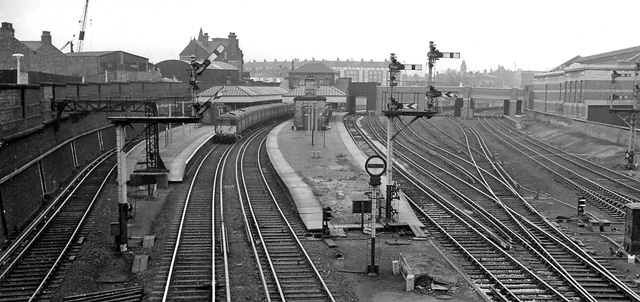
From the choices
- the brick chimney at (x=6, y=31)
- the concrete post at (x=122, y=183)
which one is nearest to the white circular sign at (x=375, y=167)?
the concrete post at (x=122, y=183)

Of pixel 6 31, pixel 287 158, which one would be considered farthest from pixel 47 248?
pixel 6 31

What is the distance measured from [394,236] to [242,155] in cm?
2259

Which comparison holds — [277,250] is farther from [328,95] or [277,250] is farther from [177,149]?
[328,95]

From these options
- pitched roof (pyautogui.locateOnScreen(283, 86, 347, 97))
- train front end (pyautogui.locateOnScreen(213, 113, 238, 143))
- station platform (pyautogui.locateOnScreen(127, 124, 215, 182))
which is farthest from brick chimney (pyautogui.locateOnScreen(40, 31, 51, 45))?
train front end (pyautogui.locateOnScreen(213, 113, 238, 143))

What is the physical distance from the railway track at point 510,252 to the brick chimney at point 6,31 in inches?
1717

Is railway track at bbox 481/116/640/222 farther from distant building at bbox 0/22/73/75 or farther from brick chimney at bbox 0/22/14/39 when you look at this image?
brick chimney at bbox 0/22/14/39

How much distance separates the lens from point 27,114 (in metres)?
24.9

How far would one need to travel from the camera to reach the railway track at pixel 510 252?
15.0 m

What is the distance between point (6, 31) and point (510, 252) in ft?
169

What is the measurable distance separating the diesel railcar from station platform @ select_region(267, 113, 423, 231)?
2825mm

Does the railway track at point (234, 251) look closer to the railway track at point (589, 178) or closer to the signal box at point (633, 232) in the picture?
the signal box at point (633, 232)

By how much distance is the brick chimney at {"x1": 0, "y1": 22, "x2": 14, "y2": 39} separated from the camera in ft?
179

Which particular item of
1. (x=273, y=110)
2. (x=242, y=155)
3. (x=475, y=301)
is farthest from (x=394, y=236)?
(x=273, y=110)

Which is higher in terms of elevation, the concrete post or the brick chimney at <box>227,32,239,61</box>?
the brick chimney at <box>227,32,239,61</box>
